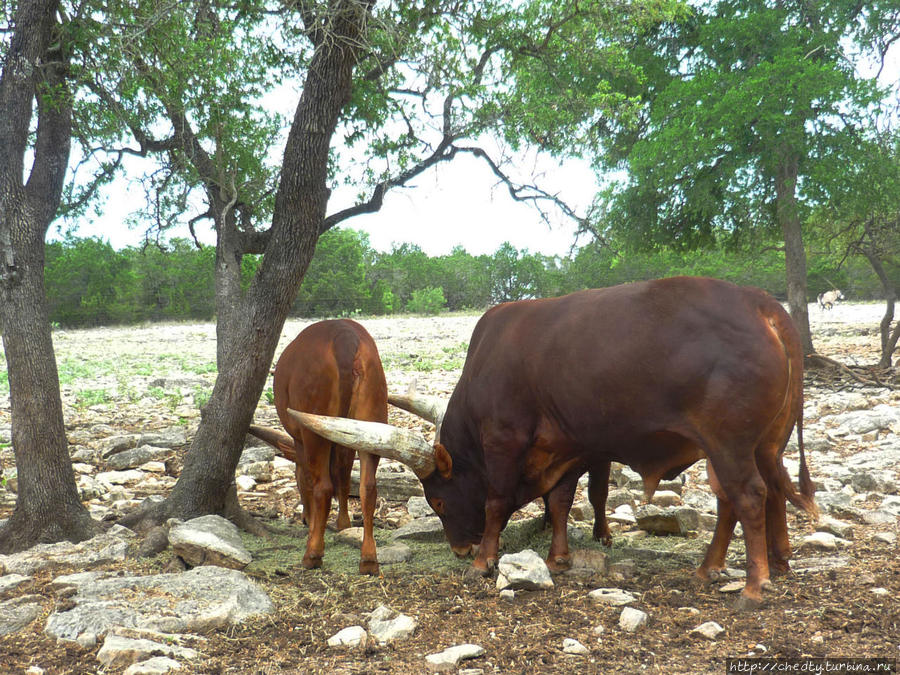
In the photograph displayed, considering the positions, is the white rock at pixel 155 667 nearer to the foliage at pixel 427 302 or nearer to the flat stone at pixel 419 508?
the flat stone at pixel 419 508

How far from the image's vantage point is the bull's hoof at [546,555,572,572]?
4.60 meters

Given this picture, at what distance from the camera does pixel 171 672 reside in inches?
126

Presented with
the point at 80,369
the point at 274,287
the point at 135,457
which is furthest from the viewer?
the point at 80,369

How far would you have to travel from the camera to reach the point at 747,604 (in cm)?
372

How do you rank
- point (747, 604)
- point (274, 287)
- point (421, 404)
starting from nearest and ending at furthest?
point (747, 604)
point (274, 287)
point (421, 404)

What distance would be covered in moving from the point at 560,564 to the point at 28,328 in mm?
3867

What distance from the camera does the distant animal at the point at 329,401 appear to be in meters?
4.76

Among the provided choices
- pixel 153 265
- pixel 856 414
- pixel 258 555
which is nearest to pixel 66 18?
pixel 258 555

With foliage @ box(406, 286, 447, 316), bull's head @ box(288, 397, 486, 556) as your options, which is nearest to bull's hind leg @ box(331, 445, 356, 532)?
bull's head @ box(288, 397, 486, 556)

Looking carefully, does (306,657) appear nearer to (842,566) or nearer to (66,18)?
(842,566)

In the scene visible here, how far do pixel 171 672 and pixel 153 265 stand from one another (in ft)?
138

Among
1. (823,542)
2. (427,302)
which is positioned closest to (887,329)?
(823,542)

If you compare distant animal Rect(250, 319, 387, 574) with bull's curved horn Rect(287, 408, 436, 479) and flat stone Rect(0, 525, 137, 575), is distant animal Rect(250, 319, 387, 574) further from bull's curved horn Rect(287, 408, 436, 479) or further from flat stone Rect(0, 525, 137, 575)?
flat stone Rect(0, 525, 137, 575)

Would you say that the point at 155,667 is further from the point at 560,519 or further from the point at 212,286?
the point at 212,286
